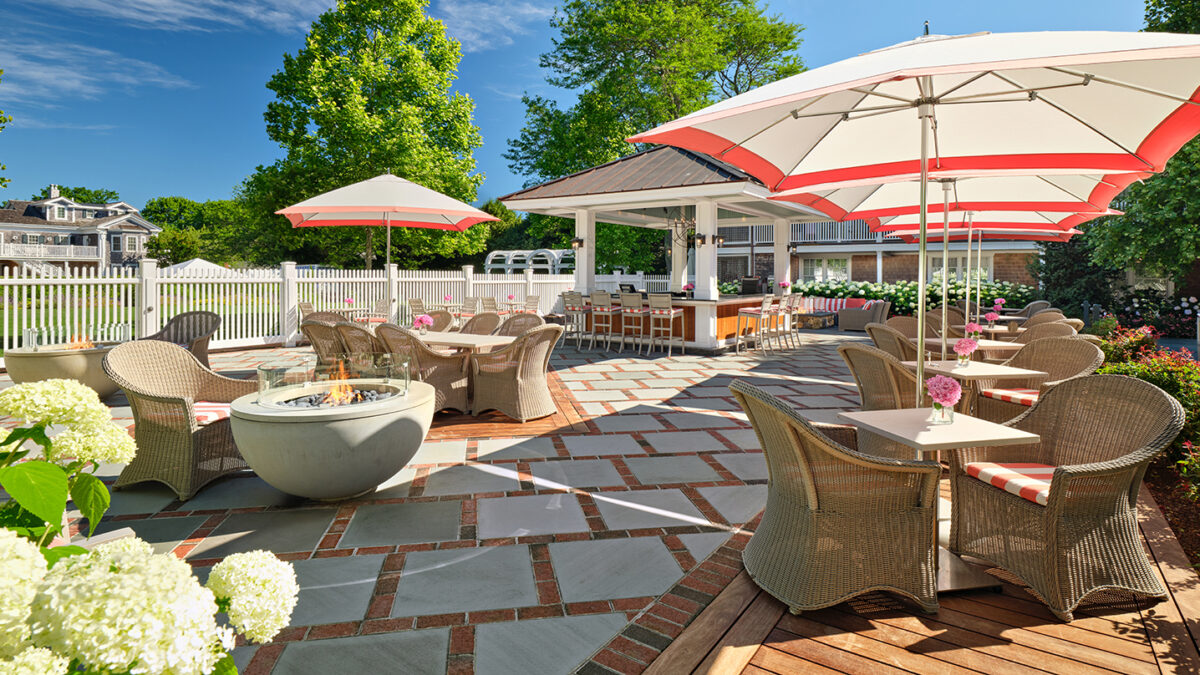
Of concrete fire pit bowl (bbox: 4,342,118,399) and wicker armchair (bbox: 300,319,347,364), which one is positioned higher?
wicker armchair (bbox: 300,319,347,364)

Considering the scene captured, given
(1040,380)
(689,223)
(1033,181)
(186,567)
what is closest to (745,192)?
(689,223)

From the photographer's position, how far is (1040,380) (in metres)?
4.87

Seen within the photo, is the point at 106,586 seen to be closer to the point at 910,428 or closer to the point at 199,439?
the point at 910,428

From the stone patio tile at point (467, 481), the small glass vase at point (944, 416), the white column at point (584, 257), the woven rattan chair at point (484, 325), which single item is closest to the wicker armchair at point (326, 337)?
the woven rattan chair at point (484, 325)

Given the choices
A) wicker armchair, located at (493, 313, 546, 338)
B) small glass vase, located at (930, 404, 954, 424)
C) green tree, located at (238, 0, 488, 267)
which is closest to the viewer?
small glass vase, located at (930, 404, 954, 424)

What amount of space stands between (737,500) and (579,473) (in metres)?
1.06

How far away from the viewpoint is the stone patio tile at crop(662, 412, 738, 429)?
18.8 ft

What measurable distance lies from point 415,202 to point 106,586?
7.54 metres

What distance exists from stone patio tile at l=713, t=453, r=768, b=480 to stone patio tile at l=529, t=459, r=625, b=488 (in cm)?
79

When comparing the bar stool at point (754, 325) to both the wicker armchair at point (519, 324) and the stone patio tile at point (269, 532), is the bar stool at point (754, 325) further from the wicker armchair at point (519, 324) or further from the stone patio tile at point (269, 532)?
the stone patio tile at point (269, 532)

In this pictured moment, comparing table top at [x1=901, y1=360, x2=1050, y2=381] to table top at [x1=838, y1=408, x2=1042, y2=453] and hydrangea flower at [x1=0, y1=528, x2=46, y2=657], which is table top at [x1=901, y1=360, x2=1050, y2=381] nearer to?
table top at [x1=838, y1=408, x2=1042, y2=453]

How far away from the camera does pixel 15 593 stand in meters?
0.63

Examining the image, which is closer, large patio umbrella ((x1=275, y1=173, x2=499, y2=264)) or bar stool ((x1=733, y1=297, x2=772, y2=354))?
large patio umbrella ((x1=275, y1=173, x2=499, y2=264))

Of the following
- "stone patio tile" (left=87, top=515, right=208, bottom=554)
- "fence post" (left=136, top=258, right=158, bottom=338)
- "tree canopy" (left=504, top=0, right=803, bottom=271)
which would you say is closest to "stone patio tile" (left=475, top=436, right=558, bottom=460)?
"stone patio tile" (left=87, top=515, right=208, bottom=554)
